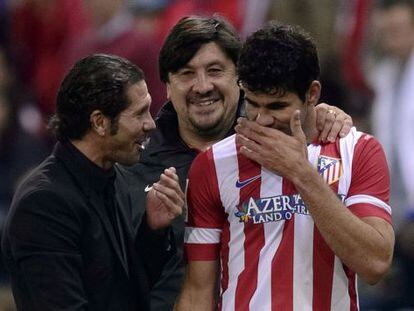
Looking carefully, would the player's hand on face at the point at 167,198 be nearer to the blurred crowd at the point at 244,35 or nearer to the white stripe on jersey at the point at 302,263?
the white stripe on jersey at the point at 302,263

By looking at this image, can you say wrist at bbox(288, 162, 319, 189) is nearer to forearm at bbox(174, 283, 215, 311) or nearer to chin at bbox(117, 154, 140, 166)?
forearm at bbox(174, 283, 215, 311)

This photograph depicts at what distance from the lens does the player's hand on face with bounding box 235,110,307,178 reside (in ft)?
14.8

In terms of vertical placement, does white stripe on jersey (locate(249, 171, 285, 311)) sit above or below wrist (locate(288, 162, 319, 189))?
below

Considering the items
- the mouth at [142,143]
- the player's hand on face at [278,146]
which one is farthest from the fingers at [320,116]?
the mouth at [142,143]

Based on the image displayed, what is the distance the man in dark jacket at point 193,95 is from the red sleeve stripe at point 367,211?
97 cm

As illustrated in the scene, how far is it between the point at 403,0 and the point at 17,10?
96.7 inches

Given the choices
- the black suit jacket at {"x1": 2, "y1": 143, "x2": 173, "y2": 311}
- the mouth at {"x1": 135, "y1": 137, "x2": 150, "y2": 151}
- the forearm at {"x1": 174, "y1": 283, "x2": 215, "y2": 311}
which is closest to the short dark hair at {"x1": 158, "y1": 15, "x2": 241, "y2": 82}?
the mouth at {"x1": 135, "y1": 137, "x2": 150, "y2": 151}

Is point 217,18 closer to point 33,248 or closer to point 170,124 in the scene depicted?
point 170,124

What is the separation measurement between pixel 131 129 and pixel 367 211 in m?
0.91

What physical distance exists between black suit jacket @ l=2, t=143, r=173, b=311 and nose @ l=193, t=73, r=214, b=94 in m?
0.76

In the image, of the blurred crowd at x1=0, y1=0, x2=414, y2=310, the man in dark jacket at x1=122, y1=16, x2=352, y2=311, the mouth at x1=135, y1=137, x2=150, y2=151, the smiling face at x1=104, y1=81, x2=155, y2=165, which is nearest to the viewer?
the smiling face at x1=104, y1=81, x2=155, y2=165

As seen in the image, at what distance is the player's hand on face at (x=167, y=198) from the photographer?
4770 millimetres

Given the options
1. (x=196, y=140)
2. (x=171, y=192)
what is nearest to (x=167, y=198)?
(x=171, y=192)

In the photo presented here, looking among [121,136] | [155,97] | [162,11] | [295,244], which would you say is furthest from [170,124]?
[162,11]
